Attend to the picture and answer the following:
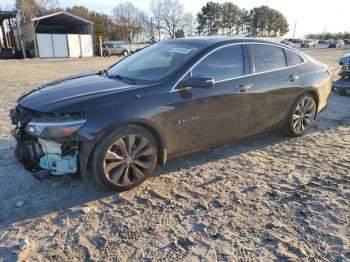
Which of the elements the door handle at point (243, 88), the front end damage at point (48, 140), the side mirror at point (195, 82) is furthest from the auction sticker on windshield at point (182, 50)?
the front end damage at point (48, 140)

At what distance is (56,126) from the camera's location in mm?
3268

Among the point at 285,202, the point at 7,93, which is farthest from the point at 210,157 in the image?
the point at 7,93

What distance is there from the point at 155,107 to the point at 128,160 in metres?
0.67

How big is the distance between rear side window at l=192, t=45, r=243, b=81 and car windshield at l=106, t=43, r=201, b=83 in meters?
0.19

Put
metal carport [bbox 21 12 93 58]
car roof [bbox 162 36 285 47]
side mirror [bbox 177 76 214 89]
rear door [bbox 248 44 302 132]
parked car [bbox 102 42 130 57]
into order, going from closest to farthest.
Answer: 1. side mirror [bbox 177 76 214 89]
2. car roof [bbox 162 36 285 47]
3. rear door [bbox 248 44 302 132]
4. metal carport [bbox 21 12 93 58]
5. parked car [bbox 102 42 130 57]

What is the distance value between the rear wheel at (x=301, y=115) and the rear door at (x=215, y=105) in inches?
44.8

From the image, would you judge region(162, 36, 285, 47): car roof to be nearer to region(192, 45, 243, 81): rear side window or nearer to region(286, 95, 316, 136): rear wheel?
region(192, 45, 243, 81): rear side window

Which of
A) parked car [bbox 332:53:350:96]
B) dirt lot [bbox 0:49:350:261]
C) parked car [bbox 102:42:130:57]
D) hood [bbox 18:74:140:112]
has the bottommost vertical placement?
parked car [bbox 102:42:130:57]

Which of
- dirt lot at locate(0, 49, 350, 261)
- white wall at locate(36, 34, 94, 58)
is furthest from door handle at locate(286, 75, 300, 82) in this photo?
white wall at locate(36, 34, 94, 58)

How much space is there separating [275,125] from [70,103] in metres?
3.22

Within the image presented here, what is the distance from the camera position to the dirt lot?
283cm

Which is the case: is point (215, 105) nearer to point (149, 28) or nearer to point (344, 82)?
point (344, 82)

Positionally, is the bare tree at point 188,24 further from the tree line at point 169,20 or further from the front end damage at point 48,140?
the front end damage at point 48,140

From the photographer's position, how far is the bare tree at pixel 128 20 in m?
66.4
